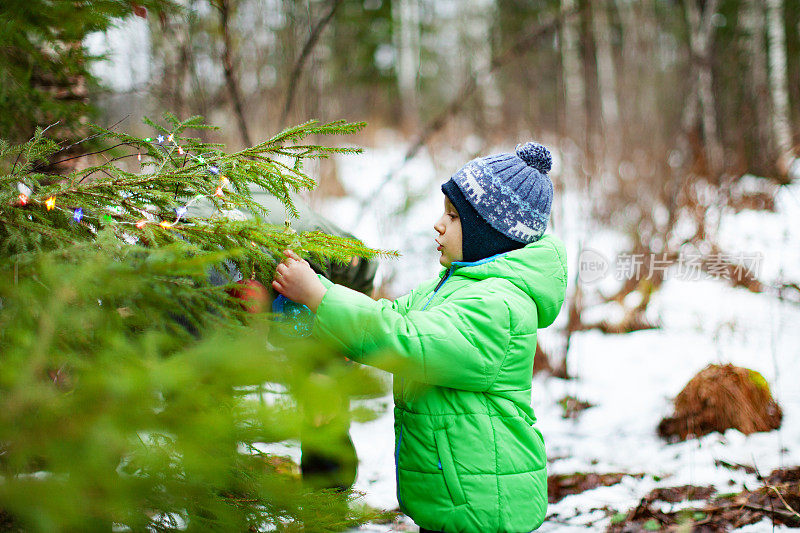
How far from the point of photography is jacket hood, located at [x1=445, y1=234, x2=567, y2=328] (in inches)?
73.9

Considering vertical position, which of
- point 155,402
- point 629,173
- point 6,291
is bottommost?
point 155,402

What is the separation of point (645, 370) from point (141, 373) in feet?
16.2

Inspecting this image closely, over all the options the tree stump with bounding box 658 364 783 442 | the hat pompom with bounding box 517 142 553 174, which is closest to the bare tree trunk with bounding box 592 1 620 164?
the tree stump with bounding box 658 364 783 442

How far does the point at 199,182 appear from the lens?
5.31 feet

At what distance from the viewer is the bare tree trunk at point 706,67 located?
7.61 metres

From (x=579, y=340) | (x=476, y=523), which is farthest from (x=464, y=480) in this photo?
(x=579, y=340)

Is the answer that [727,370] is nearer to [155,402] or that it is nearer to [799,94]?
[155,402]

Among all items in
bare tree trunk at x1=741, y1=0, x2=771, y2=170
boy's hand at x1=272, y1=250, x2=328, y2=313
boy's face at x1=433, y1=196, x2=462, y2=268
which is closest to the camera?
boy's hand at x1=272, y1=250, x2=328, y2=313

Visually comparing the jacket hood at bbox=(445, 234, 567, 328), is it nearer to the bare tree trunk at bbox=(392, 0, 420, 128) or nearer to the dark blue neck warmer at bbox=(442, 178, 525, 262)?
the dark blue neck warmer at bbox=(442, 178, 525, 262)

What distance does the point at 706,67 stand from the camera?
8.08 metres

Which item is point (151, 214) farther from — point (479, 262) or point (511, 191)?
point (511, 191)

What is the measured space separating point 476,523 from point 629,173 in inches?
322

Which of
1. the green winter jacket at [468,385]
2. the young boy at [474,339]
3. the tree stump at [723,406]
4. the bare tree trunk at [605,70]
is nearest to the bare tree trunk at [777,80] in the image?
the bare tree trunk at [605,70]

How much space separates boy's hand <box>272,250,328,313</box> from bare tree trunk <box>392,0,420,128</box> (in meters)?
13.7
